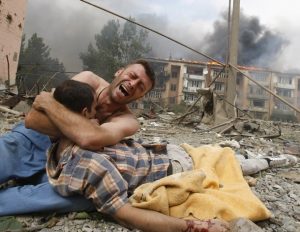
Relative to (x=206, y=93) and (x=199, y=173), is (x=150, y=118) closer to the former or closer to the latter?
(x=206, y=93)

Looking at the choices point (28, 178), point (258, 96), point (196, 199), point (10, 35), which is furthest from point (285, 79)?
point (28, 178)

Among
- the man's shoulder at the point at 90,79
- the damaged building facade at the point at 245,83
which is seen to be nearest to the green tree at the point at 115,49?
the damaged building facade at the point at 245,83

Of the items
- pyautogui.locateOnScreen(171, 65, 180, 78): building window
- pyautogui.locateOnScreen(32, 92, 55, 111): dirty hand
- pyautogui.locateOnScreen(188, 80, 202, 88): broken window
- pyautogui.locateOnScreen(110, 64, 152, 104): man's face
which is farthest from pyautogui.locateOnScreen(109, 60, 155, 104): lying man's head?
pyautogui.locateOnScreen(188, 80, 202, 88): broken window

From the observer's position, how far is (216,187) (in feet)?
7.57

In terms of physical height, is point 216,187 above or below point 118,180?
below

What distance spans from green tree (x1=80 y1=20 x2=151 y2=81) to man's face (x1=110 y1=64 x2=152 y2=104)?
33.3 metres

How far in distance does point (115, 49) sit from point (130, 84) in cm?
3540

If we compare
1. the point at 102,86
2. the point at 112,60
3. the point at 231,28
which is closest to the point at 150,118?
the point at 231,28

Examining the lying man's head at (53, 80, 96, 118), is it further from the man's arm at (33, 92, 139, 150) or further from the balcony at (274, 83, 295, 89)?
the balcony at (274, 83, 295, 89)

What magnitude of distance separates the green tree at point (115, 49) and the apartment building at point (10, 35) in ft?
79.6

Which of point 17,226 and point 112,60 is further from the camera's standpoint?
point 112,60

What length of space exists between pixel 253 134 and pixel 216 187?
528 centimetres

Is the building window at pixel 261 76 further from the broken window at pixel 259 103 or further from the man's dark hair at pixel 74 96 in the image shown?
the man's dark hair at pixel 74 96

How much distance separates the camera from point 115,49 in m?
37.1
